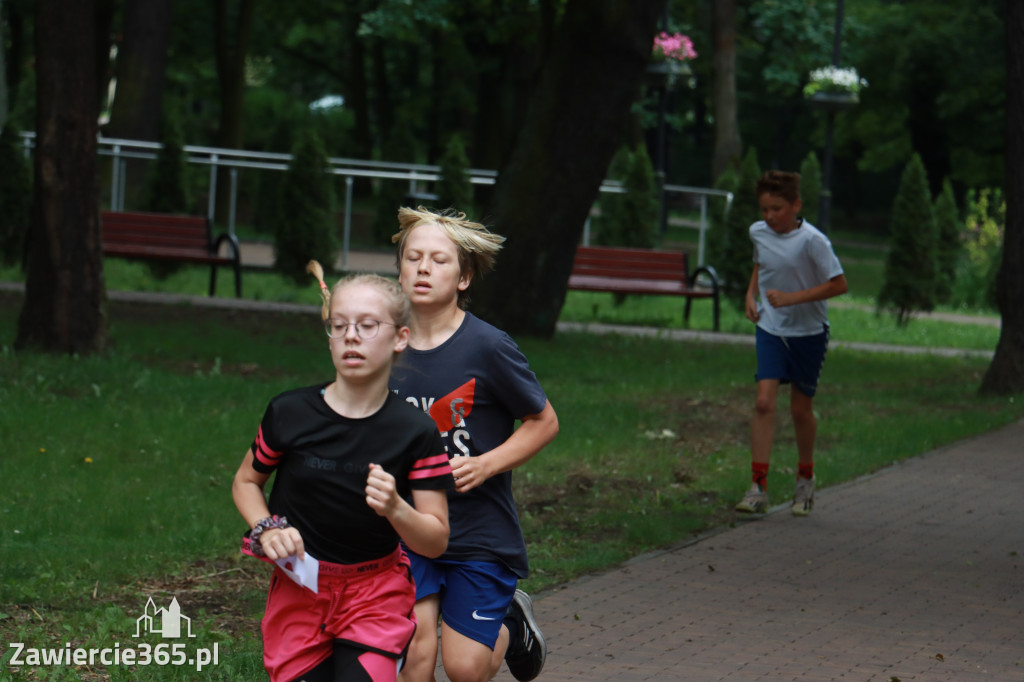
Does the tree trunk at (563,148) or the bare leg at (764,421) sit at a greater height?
the tree trunk at (563,148)

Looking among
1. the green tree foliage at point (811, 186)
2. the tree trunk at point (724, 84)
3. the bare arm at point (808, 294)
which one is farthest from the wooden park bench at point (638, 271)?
the tree trunk at point (724, 84)

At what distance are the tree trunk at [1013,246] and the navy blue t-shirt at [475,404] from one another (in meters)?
9.96

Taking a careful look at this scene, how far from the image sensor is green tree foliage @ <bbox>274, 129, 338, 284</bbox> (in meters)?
19.2

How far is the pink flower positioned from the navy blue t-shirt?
63.9 ft

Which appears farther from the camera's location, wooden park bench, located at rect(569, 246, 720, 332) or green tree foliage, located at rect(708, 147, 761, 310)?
green tree foliage, located at rect(708, 147, 761, 310)

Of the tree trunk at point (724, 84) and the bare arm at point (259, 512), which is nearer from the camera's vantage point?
the bare arm at point (259, 512)

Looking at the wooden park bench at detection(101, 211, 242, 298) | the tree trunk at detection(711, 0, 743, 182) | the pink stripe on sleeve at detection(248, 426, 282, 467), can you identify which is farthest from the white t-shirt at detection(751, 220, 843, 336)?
the tree trunk at detection(711, 0, 743, 182)

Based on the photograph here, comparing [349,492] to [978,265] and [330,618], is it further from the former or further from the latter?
[978,265]

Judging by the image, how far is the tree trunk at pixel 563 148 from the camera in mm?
14266

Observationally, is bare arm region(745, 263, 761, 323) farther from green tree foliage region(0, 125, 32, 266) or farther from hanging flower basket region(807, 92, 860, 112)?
hanging flower basket region(807, 92, 860, 112)

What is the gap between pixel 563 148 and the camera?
14477 mm

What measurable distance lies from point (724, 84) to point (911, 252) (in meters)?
16.8

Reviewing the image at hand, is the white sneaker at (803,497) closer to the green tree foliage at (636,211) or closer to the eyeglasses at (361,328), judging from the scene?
the eyeglasses at (361,328)

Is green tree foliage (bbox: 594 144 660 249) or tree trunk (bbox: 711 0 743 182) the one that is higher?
tree trunk (bbox: 711 0 743 182)
